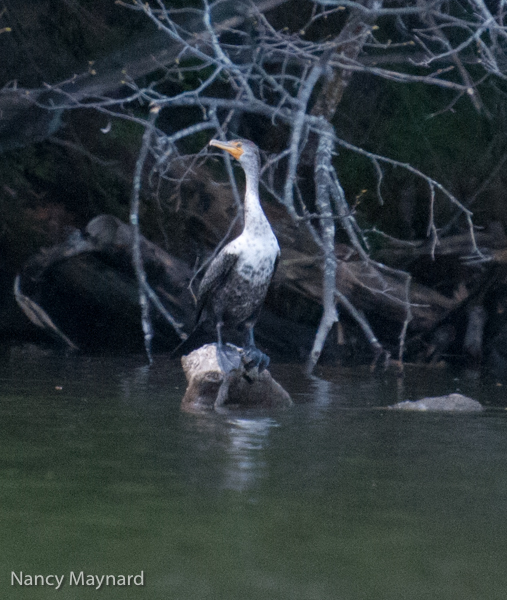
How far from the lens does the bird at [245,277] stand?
5.75 m

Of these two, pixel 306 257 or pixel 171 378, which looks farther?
pixel 306 257

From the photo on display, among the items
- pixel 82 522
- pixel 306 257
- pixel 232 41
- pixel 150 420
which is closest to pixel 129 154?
pixel 232 41

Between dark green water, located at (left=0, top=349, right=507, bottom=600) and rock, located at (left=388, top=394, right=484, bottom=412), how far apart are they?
17cm

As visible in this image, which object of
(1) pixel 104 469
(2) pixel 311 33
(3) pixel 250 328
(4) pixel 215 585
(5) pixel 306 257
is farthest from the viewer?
(2) pixel 311 33

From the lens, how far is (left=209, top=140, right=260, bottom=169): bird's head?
21.0 ft

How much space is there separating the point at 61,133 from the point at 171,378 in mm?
3375

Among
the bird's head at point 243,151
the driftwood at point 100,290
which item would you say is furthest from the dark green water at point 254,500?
the driftwood at point 100,290

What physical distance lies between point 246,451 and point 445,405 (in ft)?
6.28

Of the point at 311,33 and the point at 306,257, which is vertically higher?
the point at 311,33

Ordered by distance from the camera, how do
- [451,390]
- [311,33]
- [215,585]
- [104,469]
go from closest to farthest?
[215,585] < [104,469] < [451,390] < [311,33]

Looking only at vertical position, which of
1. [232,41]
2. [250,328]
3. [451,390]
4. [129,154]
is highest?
[232,41]

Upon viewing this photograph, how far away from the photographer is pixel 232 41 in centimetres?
888

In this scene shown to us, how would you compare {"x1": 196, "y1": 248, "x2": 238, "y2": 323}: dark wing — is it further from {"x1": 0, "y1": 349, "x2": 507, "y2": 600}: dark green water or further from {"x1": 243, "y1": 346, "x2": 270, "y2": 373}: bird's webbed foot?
{"x1": 0, "y1": 349, "x2": 507, "y2": 600}: dark green water

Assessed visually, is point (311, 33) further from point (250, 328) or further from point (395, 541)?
point (395, 541)
